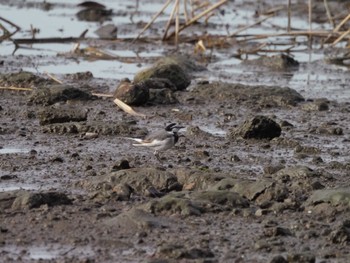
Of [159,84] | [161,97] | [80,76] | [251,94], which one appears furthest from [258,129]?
[80,76]

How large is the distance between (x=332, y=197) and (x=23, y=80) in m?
6.26

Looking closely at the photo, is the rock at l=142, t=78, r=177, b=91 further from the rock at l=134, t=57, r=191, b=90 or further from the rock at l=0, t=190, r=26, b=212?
the rock at l=0, t=190, r=26, b=212

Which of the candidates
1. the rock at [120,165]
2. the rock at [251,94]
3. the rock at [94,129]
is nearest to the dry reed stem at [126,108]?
the rock at [94,129]

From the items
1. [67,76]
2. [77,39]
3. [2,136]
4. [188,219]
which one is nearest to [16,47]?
[77,39]

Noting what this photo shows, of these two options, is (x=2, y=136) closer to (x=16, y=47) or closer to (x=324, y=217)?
(x=324, y=217)

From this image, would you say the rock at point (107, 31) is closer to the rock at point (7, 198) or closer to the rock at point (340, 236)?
the rock at point (7, 198)

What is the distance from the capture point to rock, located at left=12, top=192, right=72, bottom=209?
743 centimetres

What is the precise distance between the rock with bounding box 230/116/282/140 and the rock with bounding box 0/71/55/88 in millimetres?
3650

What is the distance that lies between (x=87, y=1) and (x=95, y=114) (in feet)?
34.5

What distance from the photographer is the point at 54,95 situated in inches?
469

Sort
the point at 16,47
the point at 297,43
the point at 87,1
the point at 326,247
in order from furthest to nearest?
the point at 87,1
the point at 297,43
the point at 16,47
the point at 326,247

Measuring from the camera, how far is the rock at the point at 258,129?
10.2 m

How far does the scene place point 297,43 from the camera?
17.8 meters

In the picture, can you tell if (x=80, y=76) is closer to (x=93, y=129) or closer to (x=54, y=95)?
(x=54, y=95)
